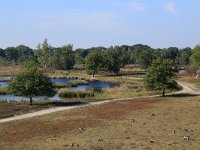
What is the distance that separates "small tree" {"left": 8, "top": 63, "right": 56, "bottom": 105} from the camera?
58.2m

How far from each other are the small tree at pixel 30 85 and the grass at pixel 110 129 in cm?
857

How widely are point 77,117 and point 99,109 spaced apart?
725cm

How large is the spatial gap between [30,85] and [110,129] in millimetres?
22791

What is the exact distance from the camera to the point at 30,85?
189ft

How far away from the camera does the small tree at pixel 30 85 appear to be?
5816 cm

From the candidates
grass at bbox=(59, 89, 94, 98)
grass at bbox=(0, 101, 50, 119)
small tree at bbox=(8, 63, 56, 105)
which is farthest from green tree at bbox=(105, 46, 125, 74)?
grass at bbox=(0, 101, 50, 119)

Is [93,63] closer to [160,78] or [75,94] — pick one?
[75,94]

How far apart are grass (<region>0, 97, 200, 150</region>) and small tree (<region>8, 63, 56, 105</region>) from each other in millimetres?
8572

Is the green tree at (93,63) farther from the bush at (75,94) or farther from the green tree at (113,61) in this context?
the bush at (75,94)

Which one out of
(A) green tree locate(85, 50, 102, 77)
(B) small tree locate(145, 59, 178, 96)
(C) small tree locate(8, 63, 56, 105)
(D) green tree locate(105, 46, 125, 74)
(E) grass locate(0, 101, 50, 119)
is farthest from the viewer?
(D) green tree locate(105, 46, 125, 74)

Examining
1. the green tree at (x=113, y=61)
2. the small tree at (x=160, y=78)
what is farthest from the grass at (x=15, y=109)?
the green tree at (x=113, y=61)

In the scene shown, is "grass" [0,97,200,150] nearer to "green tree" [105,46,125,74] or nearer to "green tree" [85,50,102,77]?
"green tree" [85,50,102,77]

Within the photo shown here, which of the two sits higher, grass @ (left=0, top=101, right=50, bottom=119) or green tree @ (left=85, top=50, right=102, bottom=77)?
green tree @ (left=85, top=50, right=102, bottom=77)

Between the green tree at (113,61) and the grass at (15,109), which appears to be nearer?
the grass at (15,109)
